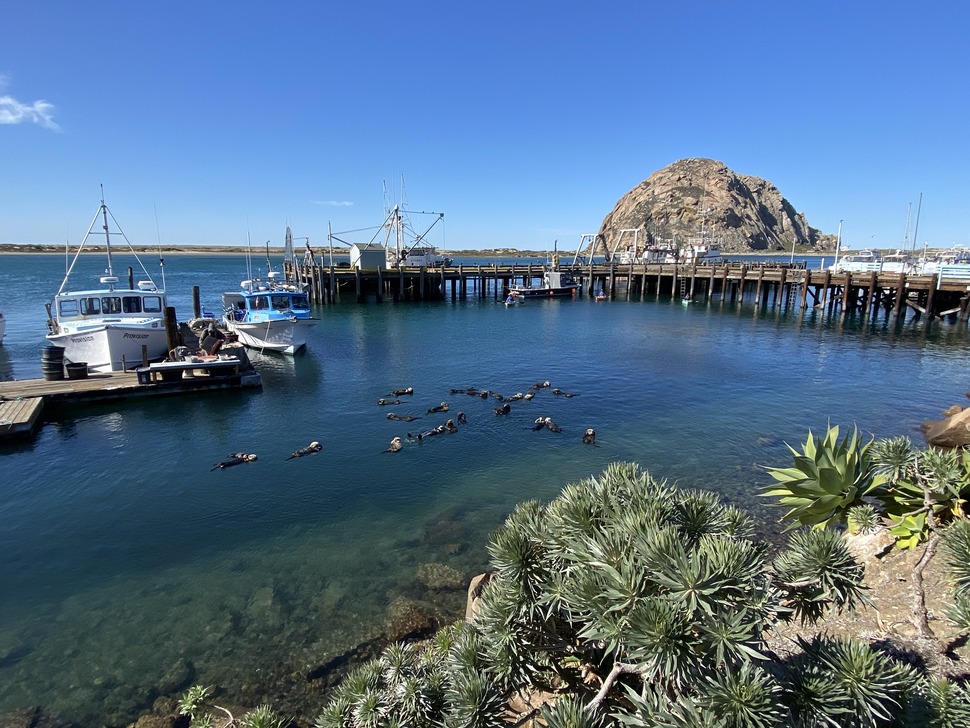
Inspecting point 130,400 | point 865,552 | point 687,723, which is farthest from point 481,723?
point 130,400

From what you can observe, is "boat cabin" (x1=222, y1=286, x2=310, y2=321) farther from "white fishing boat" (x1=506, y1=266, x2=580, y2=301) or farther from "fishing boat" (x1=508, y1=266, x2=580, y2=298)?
"fishing boat" (x1=508, y1=266, x2=580, y2=298)

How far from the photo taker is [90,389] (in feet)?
76.9

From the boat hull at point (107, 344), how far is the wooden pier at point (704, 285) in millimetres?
38386

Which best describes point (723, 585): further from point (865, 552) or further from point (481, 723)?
point (865, 552)

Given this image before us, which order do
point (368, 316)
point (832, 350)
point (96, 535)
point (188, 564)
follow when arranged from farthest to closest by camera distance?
1. point (368, 316)
2. point (832, 350)
3. point (96, 535)
4. point (188, 564)

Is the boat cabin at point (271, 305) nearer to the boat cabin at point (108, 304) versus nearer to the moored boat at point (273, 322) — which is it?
the moored boat at point (273, 322)

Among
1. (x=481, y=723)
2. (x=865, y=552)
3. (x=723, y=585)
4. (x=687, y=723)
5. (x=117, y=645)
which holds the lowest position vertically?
(x=117, y=645)

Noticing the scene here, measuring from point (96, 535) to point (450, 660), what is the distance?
44.1 feet

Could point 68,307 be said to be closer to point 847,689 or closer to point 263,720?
point 263,720

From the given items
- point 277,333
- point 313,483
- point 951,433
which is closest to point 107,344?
point 277,333

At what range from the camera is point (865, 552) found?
30.3ft

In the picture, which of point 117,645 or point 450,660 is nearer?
point 450,660

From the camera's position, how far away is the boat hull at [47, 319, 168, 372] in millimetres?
Result: 26828

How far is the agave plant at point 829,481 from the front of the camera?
7324 millimetres
